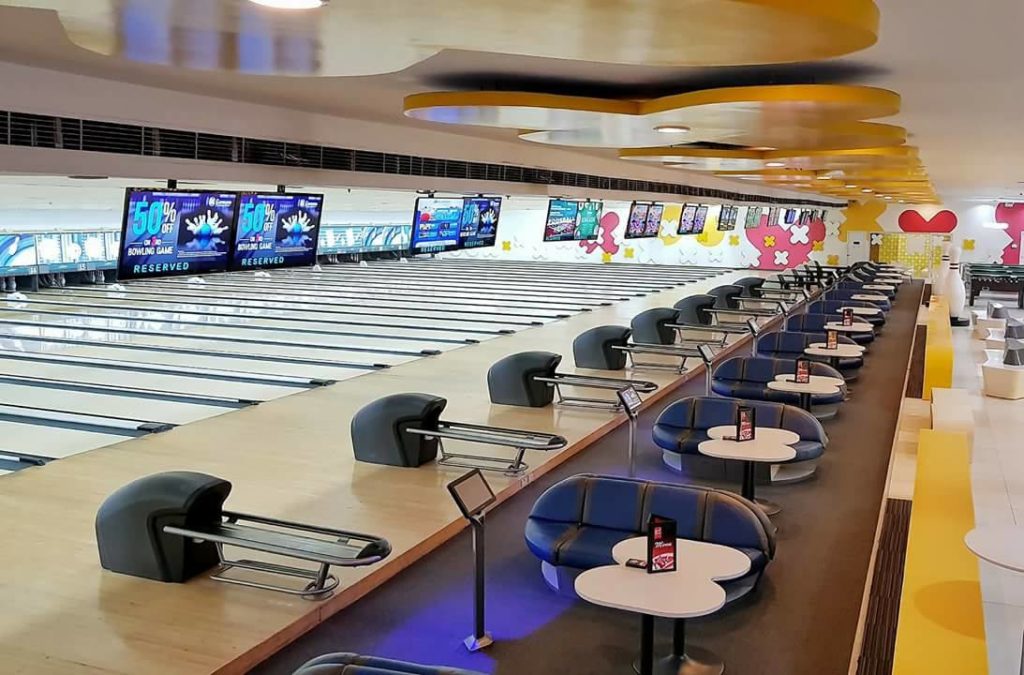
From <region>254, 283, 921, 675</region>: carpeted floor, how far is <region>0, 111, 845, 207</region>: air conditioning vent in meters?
2.90

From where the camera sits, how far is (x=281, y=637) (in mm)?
3930

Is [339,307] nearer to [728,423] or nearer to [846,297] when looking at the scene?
[846,297]

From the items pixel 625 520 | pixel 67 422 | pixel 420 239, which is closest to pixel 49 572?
pixel 625 520

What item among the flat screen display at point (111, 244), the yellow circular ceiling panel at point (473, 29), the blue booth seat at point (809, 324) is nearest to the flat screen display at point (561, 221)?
the blue booth seat at point (809, 324)

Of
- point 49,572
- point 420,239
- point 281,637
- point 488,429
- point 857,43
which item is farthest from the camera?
point 420,239

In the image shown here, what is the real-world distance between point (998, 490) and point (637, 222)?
1343cm

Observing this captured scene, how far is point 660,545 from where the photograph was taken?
3.47 meters

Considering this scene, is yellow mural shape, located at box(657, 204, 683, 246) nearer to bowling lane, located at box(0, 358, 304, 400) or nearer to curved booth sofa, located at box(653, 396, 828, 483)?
bowling lane, located at box(0, 358, 304, 400)

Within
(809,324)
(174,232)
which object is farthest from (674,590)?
(809,324)

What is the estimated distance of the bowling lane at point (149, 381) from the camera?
875cm

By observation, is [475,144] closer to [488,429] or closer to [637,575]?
[488,429]

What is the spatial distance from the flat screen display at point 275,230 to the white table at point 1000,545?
259 inches

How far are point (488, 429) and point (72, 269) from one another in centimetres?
1422

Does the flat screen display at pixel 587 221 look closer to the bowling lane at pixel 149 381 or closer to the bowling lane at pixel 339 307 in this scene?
the bowling lane at pixel 339 307
